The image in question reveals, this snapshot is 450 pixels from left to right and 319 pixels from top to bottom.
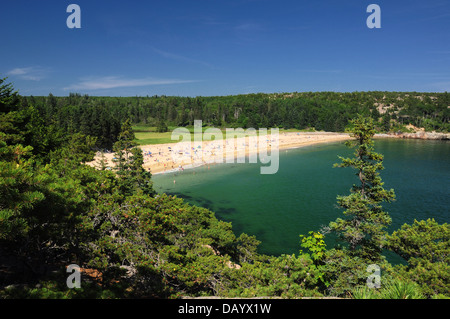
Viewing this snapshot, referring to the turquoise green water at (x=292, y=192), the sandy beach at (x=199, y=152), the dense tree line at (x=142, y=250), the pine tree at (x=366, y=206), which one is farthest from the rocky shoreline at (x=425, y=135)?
the pine tree at (x=366, y=206)

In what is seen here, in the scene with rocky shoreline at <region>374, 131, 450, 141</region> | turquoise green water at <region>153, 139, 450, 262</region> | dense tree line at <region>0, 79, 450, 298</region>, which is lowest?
turquoise green water at <region>153, 139, 450, 262</region>

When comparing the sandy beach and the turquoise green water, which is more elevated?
the sandy beach

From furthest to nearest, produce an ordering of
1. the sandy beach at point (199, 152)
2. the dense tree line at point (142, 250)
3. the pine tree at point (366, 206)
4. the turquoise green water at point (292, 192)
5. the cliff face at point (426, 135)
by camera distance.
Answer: the cliff face at point (426, 135) < the sandy beach at point (199, 152) < the turquoise green water at point (292, 192) < the pine tree at point (366, 206) < the dense tree line at point (142, 250)

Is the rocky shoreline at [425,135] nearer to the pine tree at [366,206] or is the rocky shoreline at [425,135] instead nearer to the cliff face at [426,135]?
the cliff face at [426,135]

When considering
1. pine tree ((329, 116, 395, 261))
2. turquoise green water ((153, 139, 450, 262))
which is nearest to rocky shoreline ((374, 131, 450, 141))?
turquoise green water ((153, 139, 450, 262))

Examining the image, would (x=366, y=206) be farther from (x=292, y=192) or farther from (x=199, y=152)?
(x=199, y=152)

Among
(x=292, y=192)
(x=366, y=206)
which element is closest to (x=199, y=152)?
(x=292, y=192)

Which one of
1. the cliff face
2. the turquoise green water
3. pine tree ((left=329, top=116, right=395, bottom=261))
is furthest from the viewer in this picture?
the cliff face

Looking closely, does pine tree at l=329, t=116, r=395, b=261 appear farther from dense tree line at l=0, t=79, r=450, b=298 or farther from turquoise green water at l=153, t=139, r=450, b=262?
turquoise green water at l=153, t=139, r=450, b=262
